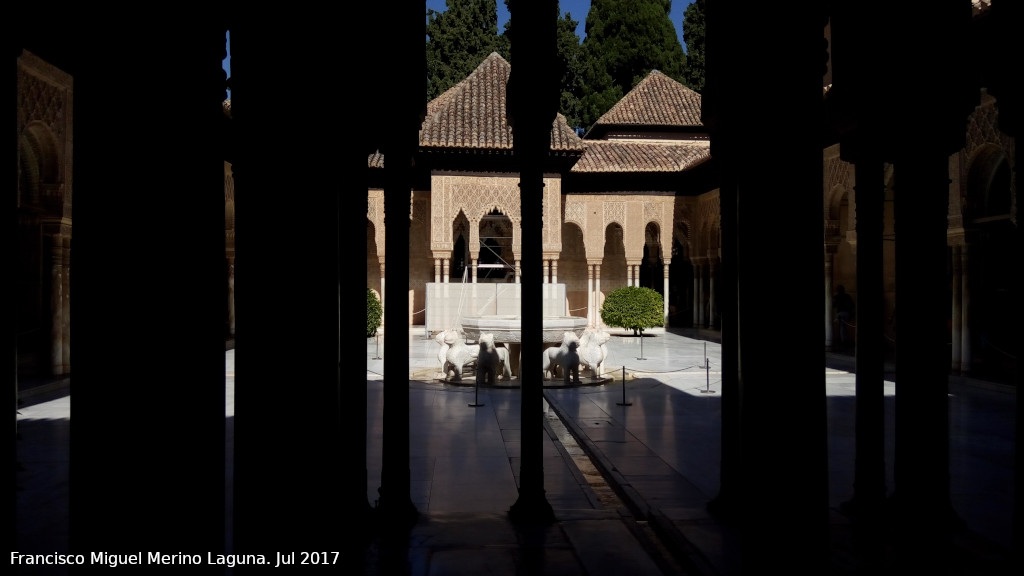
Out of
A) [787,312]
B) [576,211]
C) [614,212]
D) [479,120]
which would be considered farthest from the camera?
[614,212]

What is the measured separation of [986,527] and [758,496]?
331 centimetres

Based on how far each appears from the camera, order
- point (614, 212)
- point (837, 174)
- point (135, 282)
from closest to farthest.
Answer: point (135, 282) → point (837, 174) → point (614, 212)

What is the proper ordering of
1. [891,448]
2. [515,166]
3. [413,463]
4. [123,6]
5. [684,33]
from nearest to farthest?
[123,6]
[413,463]
[891,448]
[515,166]
[684,33]

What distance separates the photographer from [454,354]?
407 inches

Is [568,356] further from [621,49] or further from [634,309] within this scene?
[621,49]

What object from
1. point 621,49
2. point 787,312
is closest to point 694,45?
point 621,49

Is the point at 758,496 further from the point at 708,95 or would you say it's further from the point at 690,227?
the point at 690,227

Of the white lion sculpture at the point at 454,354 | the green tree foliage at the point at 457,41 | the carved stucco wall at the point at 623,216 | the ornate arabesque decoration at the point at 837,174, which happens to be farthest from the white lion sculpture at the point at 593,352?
the green tree foliage at the point at 457,41

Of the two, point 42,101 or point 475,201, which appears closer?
point 42,101

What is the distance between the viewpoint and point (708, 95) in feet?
13.6

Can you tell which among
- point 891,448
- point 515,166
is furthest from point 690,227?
point 891,448

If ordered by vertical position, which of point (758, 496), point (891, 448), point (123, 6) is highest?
point (123, 6)

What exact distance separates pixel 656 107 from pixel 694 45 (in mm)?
9503

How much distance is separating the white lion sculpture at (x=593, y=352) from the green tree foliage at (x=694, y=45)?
2569 cm
